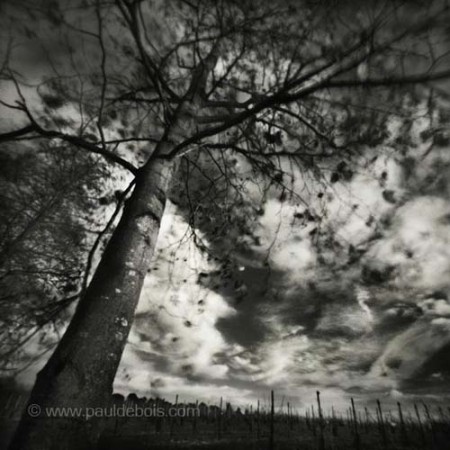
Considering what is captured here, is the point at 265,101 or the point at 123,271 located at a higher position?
the point at 265,101

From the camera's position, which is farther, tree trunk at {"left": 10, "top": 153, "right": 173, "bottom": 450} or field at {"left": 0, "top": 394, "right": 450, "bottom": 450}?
field at {"left": 0, "top": 394, "right": 450, "bottom": 450}

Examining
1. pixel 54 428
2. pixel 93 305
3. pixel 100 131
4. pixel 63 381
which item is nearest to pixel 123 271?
pixel 93 305

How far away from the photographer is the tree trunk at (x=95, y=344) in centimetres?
126

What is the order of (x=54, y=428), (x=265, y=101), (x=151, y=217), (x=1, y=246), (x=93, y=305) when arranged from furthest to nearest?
(x=1, y=246) → (x=265, y=101) → (x=151, y=217) → (x=93, y=305) → (x=54, y=428)

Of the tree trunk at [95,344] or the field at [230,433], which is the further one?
the field at [230,433]

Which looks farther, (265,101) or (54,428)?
(265,101)

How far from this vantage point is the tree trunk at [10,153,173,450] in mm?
1260

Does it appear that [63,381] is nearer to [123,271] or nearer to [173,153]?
[123,271]

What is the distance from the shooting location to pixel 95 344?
1.50 metres

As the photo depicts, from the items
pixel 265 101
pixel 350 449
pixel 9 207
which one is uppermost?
pixel 9 207

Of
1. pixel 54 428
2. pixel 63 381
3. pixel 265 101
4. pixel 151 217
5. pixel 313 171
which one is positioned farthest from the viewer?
pixel 313 171

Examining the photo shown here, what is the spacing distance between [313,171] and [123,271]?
8.85 feet

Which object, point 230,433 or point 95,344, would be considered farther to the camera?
point 230,433

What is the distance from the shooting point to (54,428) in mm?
1240
